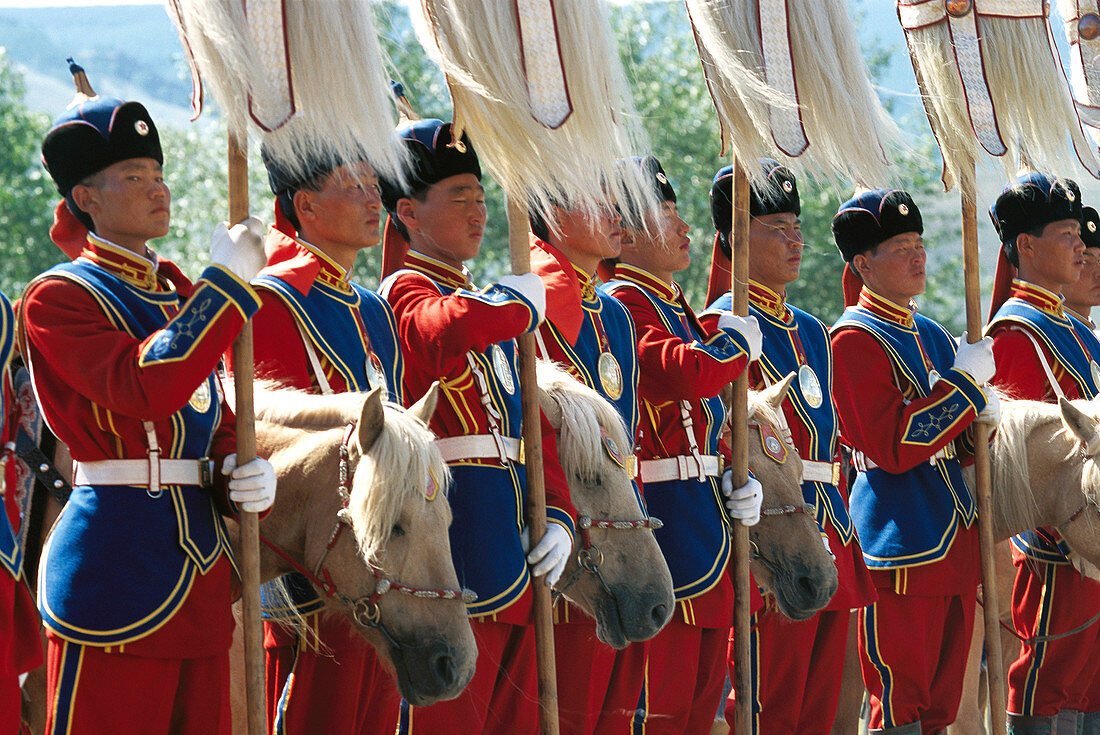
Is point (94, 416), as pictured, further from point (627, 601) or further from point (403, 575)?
point (627, 601)

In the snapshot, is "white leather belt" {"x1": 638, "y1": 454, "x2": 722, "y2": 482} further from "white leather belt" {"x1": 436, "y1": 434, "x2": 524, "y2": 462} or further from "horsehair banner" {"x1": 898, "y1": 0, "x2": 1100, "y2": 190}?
"horsehair banner" {"x1": 898, "y1": 0, "x2": 1100, "y2": 190}

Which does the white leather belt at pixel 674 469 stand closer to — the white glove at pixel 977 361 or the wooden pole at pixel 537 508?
the wooden pole at pixel 537 508

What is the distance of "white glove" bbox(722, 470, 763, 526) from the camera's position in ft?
15.8

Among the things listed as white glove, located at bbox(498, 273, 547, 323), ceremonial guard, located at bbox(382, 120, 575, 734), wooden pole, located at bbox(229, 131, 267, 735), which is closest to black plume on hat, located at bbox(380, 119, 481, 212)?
ceremonial guard, located at bbox(382, 120, 575, 734)

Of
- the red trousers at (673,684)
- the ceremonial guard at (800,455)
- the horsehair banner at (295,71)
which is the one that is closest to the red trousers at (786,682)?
the ceremonial guard at (800,455)

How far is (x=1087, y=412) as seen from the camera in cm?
548

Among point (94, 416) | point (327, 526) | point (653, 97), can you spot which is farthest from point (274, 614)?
point (653, 97)

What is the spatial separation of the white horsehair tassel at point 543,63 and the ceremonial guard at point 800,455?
3.83 ft

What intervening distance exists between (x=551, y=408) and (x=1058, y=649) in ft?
9.19

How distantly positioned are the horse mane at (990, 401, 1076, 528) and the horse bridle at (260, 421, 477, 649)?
294 cm

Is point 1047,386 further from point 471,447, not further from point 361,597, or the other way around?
point 361,597

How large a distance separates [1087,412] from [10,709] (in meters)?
4.09

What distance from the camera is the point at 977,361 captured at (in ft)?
17.6

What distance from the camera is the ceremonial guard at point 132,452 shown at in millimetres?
3229
